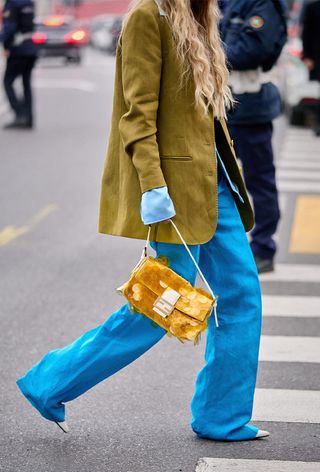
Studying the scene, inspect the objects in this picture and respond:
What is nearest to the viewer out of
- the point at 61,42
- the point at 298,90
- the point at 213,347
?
the point at 213,347

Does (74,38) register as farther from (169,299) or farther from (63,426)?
(169,299)

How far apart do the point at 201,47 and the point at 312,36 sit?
33.8ft

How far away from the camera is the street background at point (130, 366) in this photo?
4410mm

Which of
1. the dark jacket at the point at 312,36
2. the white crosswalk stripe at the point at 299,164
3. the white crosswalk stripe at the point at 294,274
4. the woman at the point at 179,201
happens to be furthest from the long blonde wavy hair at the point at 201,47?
the dark jacket at the point at 312,36

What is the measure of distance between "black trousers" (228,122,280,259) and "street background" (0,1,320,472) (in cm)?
31

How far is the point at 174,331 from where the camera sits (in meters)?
4.10

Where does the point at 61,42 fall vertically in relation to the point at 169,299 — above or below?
below

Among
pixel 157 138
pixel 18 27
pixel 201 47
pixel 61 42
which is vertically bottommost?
pixel 61 42

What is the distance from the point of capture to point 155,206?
4.08 m

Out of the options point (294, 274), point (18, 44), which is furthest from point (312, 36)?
point (294, 274)

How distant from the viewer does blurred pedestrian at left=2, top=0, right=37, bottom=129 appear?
52.7ft

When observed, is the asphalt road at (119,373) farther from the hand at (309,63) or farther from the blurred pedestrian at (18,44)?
the blurred pedestrian at (18,44)

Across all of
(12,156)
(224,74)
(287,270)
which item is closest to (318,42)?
(12,156)

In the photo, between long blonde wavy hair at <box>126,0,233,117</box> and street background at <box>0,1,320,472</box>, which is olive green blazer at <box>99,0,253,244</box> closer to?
long blonde wavy hair at <box>126,0,233,117</box>
